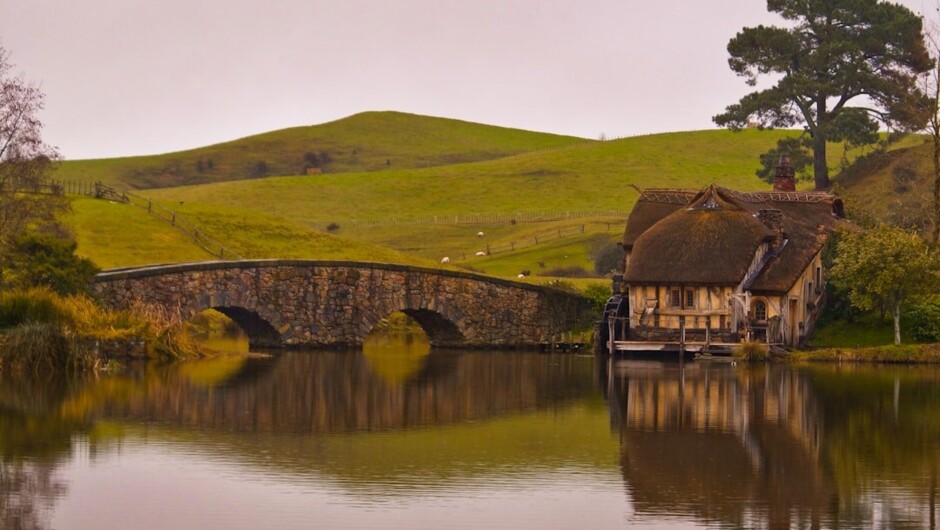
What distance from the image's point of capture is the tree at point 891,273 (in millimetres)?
57562

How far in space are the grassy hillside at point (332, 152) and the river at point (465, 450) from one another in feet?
366

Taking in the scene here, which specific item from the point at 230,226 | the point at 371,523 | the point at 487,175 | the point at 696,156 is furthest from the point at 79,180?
the point at 371,523

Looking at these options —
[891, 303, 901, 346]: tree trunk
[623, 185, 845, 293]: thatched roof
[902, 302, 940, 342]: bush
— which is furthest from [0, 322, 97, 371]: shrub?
[902, 302, 940, 342]: bush

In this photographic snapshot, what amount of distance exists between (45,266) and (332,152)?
391ft

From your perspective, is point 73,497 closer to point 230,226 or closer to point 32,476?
point 32,476

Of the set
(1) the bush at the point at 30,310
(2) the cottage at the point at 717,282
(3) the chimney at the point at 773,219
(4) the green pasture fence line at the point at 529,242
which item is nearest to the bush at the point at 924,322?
(2) the cottage at the point at 717,282

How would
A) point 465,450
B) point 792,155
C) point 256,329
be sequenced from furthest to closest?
1. point 792,155
2. point 256,329
3. point 465,450

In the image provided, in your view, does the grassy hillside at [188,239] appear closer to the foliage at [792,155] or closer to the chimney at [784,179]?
the chimney at [784,179]

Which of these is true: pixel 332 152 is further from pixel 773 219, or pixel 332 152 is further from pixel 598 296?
pixel 773 219

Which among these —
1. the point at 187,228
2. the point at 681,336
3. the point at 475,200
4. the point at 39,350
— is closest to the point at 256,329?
the point at 681,336

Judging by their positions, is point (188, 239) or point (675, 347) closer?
point (675, 347)

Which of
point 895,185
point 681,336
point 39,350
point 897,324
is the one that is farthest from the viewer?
point 895,185

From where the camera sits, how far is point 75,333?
49719 millimetres

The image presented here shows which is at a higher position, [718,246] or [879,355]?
[718,246]
